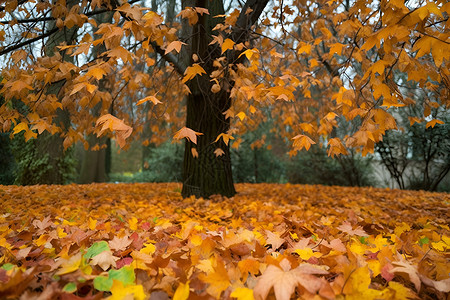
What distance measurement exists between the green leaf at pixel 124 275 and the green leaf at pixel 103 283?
0.03 meters

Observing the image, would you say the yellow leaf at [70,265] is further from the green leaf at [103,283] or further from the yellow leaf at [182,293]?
the yellow leaf at [182,293]

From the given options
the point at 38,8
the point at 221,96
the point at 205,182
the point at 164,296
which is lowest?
the point at 164,296

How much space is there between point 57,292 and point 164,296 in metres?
0.35

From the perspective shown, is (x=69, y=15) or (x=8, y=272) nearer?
(x=8, y=272)

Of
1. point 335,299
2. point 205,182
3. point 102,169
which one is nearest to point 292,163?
point 205,182

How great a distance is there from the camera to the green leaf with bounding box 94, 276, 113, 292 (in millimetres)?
1064

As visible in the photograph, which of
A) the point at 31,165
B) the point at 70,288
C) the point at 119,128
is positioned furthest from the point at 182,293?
the point at 31,165

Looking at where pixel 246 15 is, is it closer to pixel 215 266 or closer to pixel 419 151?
pixel 215 266

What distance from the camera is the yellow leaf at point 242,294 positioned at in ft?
3.29

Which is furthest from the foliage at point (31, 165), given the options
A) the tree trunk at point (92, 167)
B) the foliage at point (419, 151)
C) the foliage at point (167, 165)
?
the foliage at point (419, 151)

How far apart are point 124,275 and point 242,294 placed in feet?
1.52

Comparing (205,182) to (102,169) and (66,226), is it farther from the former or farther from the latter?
(102,169)

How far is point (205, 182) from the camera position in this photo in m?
4.35

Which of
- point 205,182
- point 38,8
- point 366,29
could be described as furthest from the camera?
point 205,182
